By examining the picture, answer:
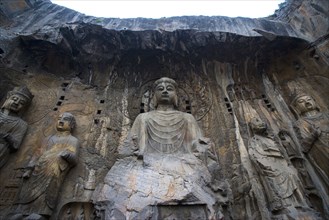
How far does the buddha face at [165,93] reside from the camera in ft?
19.0

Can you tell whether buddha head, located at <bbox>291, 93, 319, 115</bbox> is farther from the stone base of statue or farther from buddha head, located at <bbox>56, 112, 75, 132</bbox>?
buddha head, located at <bbox>56, 112, 75, 132</bbox>

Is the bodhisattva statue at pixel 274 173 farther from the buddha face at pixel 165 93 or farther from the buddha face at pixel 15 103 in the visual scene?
the buddha face at pixel 15 103

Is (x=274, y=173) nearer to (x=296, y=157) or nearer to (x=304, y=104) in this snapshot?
(x=296, y=157)

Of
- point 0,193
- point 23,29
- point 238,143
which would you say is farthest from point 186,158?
point 23,29

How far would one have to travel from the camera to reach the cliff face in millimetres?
5711

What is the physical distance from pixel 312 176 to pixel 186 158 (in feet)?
8.06

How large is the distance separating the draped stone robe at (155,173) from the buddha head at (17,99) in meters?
2.47

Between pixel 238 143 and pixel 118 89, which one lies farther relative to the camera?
pixel 118 89

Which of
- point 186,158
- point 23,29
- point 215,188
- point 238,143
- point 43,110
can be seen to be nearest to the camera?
point 215,188

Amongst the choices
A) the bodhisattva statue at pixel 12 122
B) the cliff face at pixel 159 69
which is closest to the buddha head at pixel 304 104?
the cliff face at pixel 159 69

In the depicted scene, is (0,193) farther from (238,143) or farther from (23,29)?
(238,143)

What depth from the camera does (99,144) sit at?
5.50 metres

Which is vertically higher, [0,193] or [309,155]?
[309,155]

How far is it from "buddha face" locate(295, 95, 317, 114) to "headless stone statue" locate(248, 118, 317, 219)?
1.03 m
